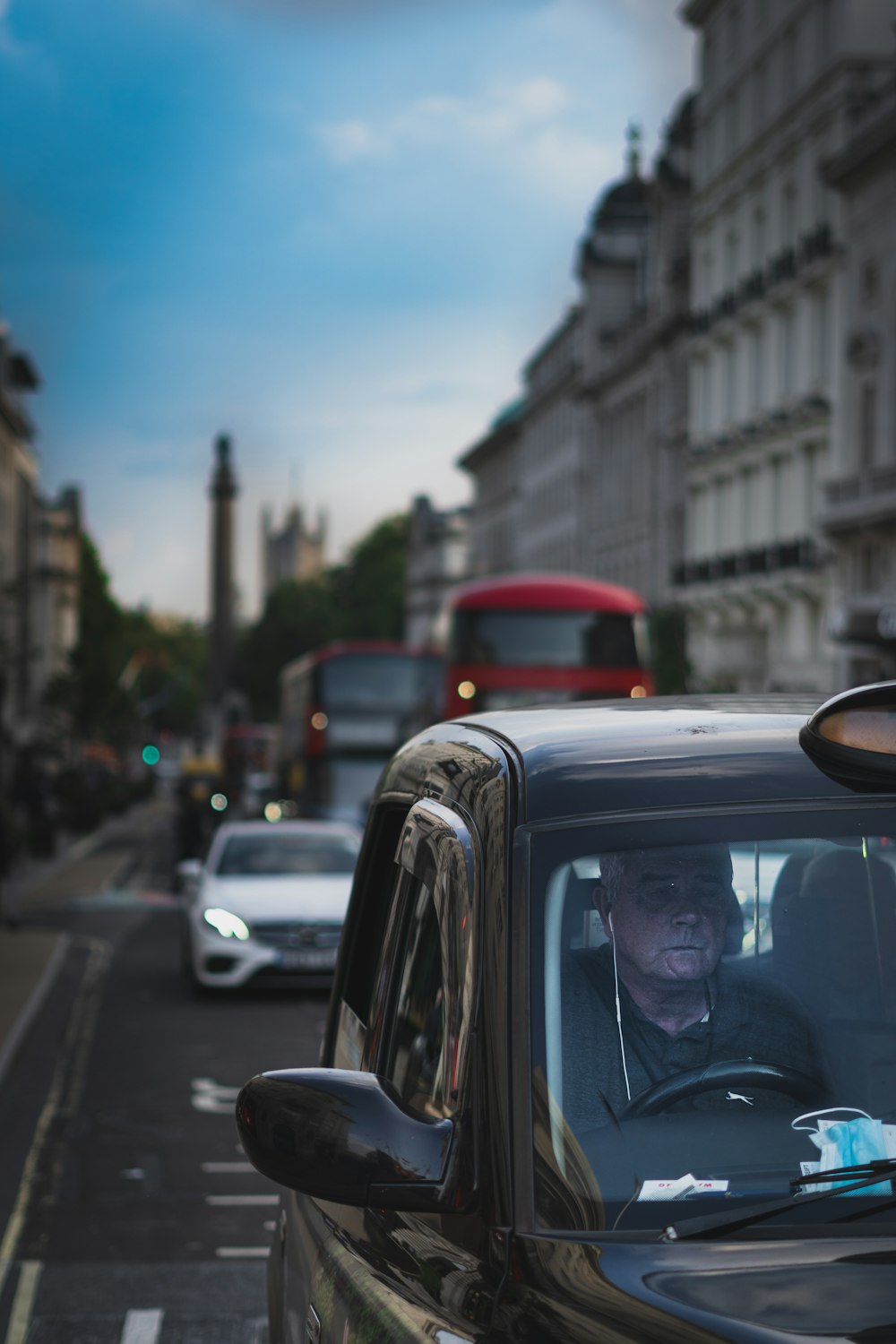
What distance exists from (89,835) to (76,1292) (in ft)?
181

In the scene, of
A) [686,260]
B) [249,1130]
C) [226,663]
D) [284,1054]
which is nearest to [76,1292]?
[249,1130]

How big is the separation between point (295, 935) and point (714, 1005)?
1487 cm

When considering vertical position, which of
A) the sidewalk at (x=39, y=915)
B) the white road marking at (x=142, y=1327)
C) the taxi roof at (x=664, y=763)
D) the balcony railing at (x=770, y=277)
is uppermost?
the balcony railing at (x=770, y=277)

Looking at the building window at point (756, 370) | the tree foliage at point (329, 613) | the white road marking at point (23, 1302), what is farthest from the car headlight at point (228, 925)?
the tree foliage at point (329, 613)

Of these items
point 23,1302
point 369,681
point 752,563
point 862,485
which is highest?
point 862,485

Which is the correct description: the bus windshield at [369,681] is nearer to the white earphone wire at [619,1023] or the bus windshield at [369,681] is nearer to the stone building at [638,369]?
the stone building at [638,369]

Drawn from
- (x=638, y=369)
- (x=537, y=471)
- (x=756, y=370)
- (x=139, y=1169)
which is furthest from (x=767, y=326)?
(x=139, y=1169)

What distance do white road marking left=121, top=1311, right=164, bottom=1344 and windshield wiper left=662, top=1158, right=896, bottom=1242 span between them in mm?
4679

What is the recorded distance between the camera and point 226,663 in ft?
373

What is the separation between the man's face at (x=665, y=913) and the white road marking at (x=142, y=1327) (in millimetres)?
4501

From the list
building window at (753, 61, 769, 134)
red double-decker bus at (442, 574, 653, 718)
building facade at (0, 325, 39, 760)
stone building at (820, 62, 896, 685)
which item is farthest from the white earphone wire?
building facade at (0, 325, 39, 760)

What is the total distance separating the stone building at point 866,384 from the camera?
1768 inches

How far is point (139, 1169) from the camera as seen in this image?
10.1 meters

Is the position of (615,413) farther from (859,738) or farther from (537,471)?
(859,738)
